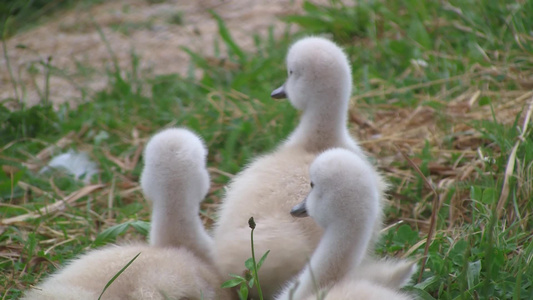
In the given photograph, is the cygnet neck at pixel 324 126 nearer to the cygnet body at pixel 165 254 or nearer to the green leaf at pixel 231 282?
the cygnet body at pixel 165 254

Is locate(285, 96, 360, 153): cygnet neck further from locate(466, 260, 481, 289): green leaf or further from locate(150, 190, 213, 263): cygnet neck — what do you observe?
locate(466, 260, 481, 289): green leaf

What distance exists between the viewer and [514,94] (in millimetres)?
4305

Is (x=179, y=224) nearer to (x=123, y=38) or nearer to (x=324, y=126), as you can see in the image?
(x=324, y=126)

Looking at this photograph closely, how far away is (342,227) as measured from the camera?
245 centimetres

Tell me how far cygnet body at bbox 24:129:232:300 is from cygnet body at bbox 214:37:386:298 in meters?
0.12

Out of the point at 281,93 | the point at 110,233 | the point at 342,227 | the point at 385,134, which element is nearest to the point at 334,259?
the point at 342,227

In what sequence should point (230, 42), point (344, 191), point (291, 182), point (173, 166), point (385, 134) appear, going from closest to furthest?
point (344, 191), point (173, 166), point (291, 182), point (385, 134), point (230, 42)

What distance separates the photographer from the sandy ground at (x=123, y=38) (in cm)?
561

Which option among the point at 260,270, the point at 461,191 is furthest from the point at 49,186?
the point at 461,191

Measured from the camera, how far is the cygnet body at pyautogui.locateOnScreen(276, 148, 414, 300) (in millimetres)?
2426

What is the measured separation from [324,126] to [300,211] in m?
0.67

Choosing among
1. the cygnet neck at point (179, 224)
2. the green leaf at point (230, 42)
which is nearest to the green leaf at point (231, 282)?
the cygnet neck at point (179, 224)

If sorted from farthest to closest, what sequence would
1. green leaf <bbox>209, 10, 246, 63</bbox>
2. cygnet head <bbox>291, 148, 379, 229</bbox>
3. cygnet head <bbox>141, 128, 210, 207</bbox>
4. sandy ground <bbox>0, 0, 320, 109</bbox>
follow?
sandy ground <bbox>0, 0, 320, 109</bbox> → green leaf <bbox>209, 10, 246, 63</bbox> → cygnet head <bbox>141, 128, 210, 207</bbox> → cygnet head <bbox>291, 148, 379, 229</bbox>

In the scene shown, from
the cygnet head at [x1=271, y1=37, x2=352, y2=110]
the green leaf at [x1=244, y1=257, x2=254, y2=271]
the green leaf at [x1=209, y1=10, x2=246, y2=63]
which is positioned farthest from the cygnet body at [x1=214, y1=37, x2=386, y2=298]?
the green leaf at [x1=209, y1=10, x2=246, y2=63]
